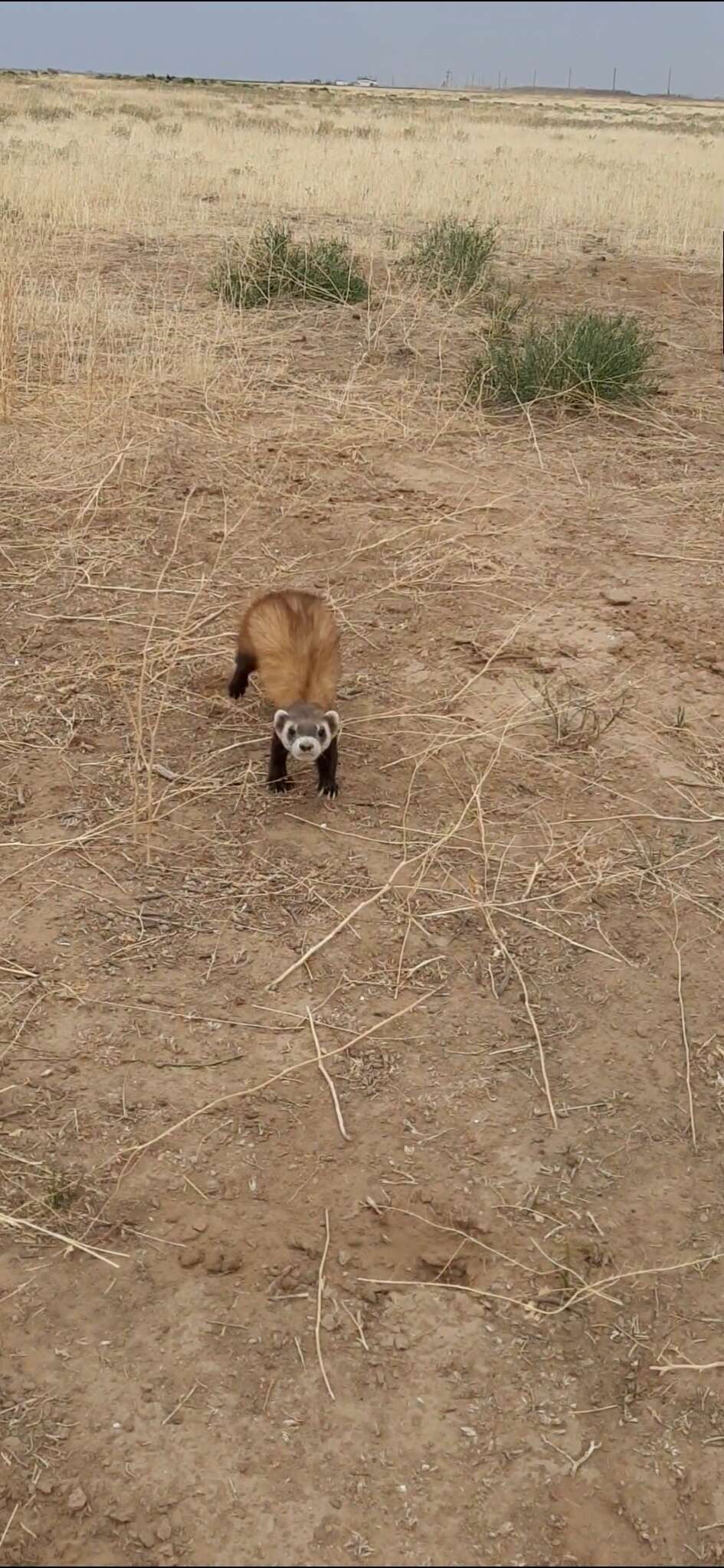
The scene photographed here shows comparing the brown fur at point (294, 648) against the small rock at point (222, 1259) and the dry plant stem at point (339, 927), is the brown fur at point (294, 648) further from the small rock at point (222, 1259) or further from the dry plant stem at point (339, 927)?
the small rock at point (222, 1259)

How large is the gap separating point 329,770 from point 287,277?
6867 millimetres

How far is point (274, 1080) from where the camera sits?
2887 millimetres

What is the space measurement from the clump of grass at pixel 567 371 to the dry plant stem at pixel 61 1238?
6.06 m

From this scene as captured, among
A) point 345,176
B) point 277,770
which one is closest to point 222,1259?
point 277,770

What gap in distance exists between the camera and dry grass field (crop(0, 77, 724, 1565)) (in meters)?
2.13

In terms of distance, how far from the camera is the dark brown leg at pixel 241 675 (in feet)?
14.2

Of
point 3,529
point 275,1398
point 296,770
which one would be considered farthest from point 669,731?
point 3,529

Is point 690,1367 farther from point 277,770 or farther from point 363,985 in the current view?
point 277,770

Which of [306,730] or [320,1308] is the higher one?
[306,730]

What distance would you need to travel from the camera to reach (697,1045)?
3080mm

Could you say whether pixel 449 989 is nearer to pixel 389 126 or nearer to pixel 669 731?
pixel 669 731

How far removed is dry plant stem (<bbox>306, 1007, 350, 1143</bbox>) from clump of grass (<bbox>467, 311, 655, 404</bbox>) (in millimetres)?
5299

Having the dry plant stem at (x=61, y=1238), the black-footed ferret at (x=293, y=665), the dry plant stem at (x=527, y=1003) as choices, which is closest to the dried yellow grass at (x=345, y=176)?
the black-footed ferret at (x=293, y=665)

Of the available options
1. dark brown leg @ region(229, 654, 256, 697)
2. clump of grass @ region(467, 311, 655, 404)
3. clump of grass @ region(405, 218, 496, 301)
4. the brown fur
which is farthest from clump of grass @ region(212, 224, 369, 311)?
the brown fur
